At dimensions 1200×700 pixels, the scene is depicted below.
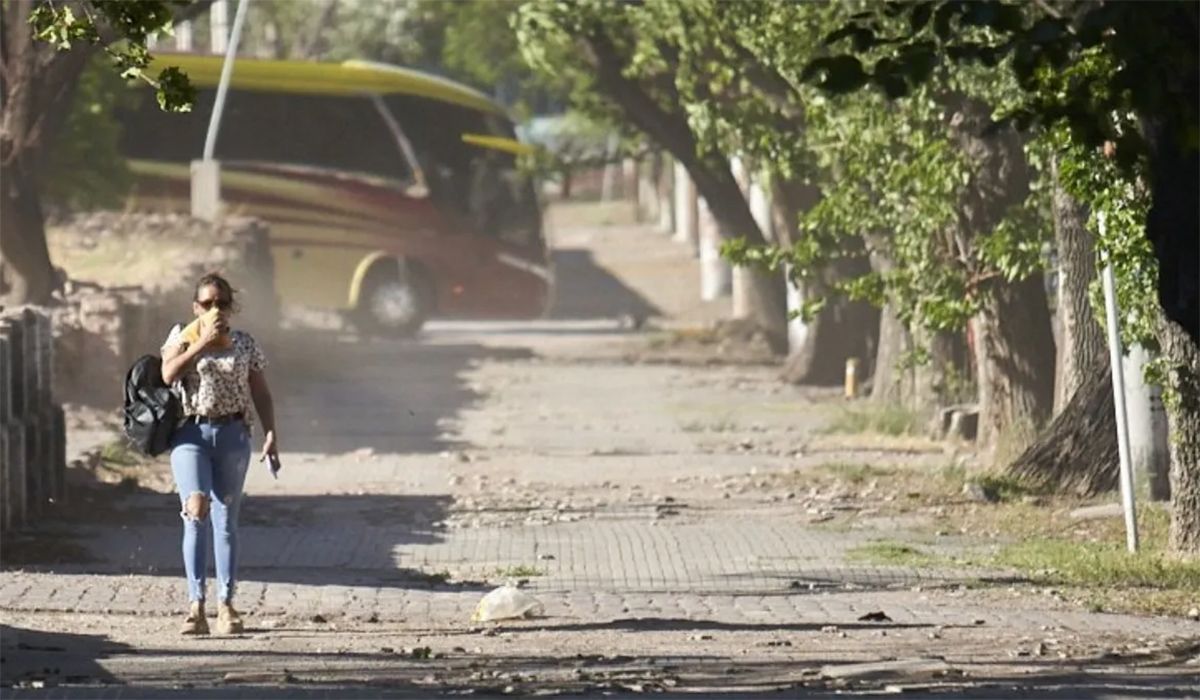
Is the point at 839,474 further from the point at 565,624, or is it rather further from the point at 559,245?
the point at 559,245

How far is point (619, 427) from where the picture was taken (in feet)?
86.8

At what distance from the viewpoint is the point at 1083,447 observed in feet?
61.3

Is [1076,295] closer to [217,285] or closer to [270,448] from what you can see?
[270,448]

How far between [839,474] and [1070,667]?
377 inches

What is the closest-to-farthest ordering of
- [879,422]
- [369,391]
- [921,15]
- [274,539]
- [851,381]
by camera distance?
[921,15]
[274,539]
[879,422]
[851,381]
[369,391]

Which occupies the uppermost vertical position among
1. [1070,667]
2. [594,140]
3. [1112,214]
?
[594,140]

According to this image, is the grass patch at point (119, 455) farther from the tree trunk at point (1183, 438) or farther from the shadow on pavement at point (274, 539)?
the tree trunk at point (1183, 438)

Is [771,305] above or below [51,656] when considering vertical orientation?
above

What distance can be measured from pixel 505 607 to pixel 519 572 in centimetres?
209

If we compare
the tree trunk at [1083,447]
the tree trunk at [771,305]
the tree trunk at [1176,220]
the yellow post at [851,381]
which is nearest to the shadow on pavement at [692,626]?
the tree trunk at [1176,220]

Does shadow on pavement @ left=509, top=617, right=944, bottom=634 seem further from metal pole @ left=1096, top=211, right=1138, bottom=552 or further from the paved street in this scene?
metal pole @ left=1096, top=211, right=1138, bottom=552

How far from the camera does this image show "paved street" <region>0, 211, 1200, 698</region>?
36.9 ft

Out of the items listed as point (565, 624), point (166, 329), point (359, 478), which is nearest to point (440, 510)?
point (359, 478)

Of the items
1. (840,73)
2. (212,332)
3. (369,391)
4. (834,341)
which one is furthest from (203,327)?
(834,341)
